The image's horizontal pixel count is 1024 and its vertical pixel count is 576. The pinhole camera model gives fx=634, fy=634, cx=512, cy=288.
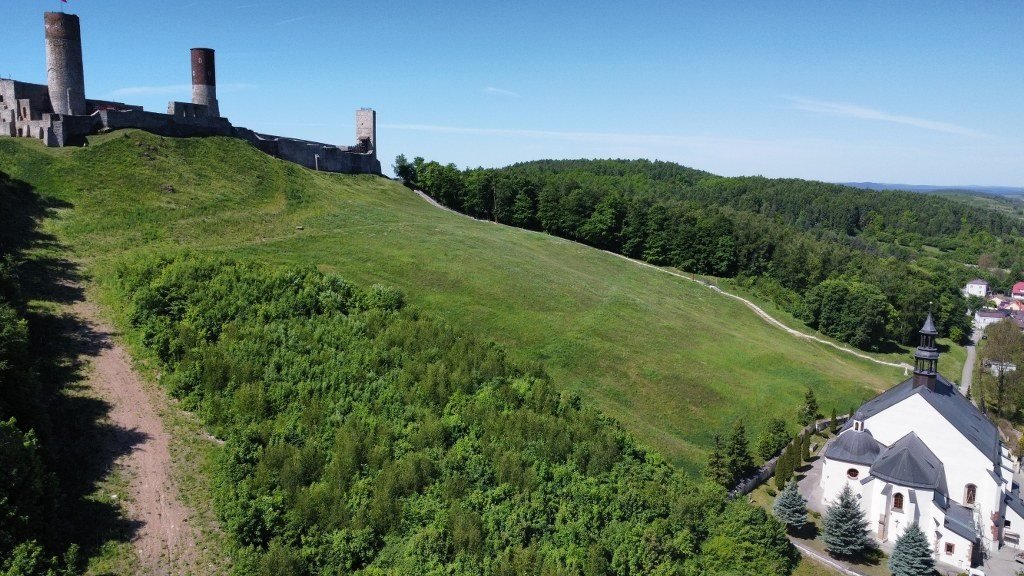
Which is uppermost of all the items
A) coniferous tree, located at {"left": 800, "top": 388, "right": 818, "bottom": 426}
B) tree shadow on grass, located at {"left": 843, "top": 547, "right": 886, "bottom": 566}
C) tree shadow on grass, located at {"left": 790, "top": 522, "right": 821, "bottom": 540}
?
coniferous tree, located at {"left": 800, "top": 388, "right": 818, "bottom": 426}

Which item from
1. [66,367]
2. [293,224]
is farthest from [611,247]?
[66,367]

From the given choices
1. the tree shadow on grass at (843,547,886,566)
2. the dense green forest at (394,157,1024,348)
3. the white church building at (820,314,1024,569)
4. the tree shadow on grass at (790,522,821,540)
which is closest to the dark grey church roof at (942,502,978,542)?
the white church building at (820,314,1024,569)

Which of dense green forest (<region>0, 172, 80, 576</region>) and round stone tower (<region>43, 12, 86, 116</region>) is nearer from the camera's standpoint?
dense green forest (<region>0, 172, 80, 576</region>)

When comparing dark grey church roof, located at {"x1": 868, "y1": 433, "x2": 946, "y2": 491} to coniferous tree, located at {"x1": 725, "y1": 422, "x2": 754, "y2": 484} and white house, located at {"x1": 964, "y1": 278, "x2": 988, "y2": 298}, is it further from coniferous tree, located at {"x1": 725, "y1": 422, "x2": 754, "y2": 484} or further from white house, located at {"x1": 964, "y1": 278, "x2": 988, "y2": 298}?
white house, located at {"x1": 964, "y1": 278, "x2": 988, "y2": 298}

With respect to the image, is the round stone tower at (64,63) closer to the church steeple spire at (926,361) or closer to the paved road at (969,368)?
the church steeple spire at (926,361)

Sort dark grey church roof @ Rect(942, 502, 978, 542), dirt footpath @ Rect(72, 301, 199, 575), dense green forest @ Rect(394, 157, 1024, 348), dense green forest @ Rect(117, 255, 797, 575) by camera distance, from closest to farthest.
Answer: dirt footpath @ Rect(72, 301, 199, 575) → dense green forest @ Rect(117, 255, 797, 575) → dark grey church roof @ Rect(942, 502, 978, 542) → dense green forest @ Rect(394, 157, 1024, 348)

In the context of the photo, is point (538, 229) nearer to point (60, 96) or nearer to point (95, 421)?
point (60, 96)

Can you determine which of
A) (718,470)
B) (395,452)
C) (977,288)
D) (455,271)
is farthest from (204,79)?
(977,288)
